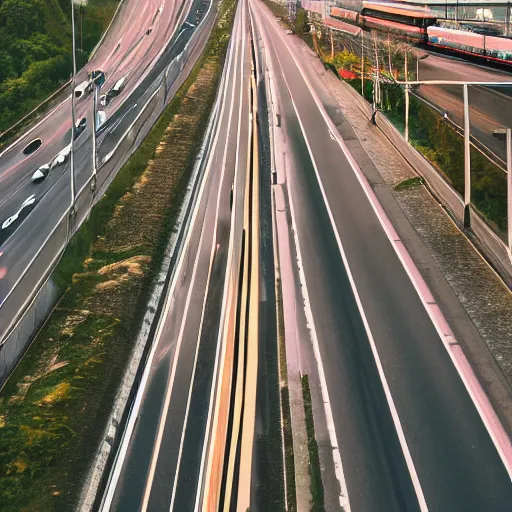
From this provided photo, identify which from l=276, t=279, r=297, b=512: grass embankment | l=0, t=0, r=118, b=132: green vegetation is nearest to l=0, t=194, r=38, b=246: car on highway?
l=0, t=0, r=118, b=132: green vegetation

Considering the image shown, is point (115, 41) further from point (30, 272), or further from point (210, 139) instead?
point (30, 272)

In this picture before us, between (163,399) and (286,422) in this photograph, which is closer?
(286,422)

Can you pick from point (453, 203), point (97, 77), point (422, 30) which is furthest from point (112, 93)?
point (453, 203)

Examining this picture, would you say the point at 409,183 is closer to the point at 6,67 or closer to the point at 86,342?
the point at 86,342

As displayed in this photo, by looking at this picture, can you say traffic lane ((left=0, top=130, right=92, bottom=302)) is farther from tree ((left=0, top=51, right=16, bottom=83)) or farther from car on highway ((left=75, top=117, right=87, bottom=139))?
tree ((left=0, top=51, right=16, bottom=83))

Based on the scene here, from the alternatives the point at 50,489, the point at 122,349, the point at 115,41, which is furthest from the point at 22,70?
the point at 50,489

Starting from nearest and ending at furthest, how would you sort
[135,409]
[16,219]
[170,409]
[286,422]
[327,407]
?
1. [286,422]
2. [327,407]
3. [170,409]
4. [135,409]
5. [16,219]
